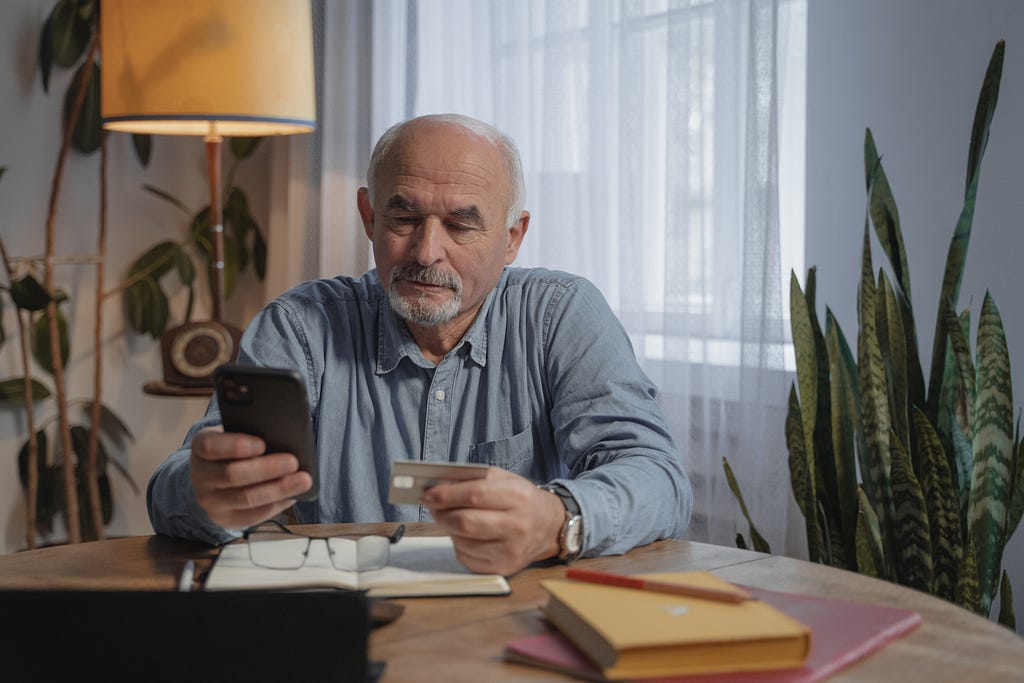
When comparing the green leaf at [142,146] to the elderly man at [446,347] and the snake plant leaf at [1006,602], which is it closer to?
the elderly man at [446,347]

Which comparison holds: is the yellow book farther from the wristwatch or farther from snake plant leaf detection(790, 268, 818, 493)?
snake plant leaf detection(790, 268, 818, 493)

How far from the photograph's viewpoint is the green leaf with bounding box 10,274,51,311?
9.48ft

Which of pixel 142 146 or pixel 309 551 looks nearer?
pixel 309 551

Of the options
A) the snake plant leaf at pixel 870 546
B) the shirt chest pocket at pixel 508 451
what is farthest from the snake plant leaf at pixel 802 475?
the shirt chest pocket at pixel 508 451

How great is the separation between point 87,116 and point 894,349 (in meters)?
2.78

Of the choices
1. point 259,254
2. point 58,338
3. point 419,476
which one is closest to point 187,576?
point 419,476

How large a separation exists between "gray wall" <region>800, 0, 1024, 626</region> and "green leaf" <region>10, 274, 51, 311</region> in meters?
2.08

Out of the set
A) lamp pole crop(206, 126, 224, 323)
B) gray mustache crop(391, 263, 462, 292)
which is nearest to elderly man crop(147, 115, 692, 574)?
gray mustache crop(391, 263, 462, 292)

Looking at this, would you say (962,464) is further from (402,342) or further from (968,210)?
(402,342)

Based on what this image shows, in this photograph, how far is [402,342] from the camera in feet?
5.49

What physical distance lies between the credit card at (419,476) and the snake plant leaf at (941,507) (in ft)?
2.81

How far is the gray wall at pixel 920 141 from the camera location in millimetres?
1980

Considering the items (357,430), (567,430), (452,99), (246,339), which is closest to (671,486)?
(567,430)

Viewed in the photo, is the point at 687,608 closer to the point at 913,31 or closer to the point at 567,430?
the point at 567,430
